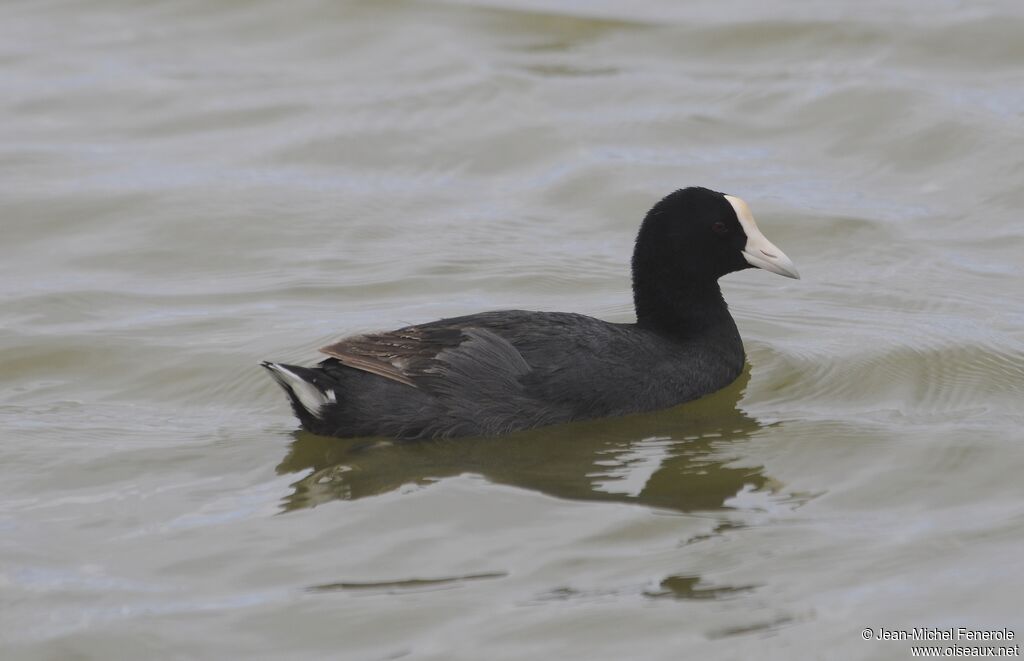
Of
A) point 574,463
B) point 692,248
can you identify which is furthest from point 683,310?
point 574,463

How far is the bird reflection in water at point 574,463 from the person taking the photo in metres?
6.07

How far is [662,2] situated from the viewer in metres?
13.9

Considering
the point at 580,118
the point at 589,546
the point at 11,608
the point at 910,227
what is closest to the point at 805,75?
the point at 580,118

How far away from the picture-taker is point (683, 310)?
7.29 meters

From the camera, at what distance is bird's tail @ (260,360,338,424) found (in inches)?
248

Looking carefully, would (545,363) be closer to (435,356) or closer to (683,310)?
(435,356)

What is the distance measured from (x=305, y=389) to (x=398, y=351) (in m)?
0.40
